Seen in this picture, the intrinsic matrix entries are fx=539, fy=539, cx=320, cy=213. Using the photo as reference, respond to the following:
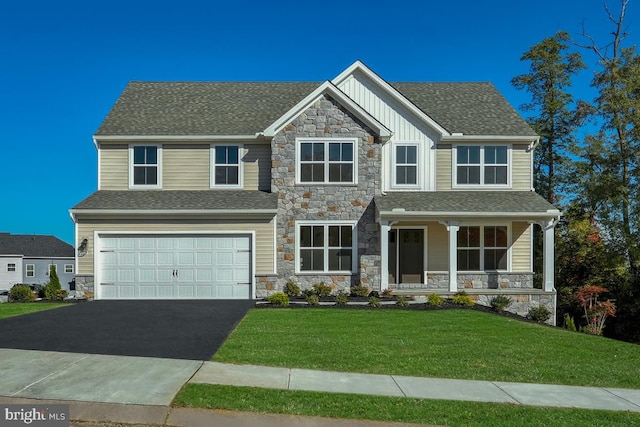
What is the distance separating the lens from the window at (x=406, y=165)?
20078 mm

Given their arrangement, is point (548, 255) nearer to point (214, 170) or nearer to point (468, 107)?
point (468, 107)

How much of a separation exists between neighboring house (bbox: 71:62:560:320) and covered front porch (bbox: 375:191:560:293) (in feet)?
0.14

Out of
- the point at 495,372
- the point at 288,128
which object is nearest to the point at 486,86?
the point at 288,128

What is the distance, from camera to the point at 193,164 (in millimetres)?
19922

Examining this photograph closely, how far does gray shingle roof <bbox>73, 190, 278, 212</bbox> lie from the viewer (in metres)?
18.3

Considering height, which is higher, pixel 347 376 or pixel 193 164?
pixel 193 164

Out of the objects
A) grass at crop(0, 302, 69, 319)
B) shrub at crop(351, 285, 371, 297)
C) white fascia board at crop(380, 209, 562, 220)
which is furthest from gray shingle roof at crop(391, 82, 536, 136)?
grass at crop(0, 302, 69, 319)

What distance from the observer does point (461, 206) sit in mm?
18688

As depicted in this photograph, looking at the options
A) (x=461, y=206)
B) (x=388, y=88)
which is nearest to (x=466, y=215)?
(x=461, y=206)

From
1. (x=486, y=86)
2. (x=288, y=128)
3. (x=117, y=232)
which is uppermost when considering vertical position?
(x=486, y=86)

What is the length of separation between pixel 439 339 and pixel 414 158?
9.94 metres

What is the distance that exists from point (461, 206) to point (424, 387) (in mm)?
11751

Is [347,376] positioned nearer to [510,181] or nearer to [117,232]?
[117,232]

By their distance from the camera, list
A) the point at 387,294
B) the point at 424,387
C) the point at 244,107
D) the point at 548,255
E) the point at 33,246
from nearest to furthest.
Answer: the point at 424,387, the point at 387,294, the point at 548,255, the point at 244,107, the point at 33,246
